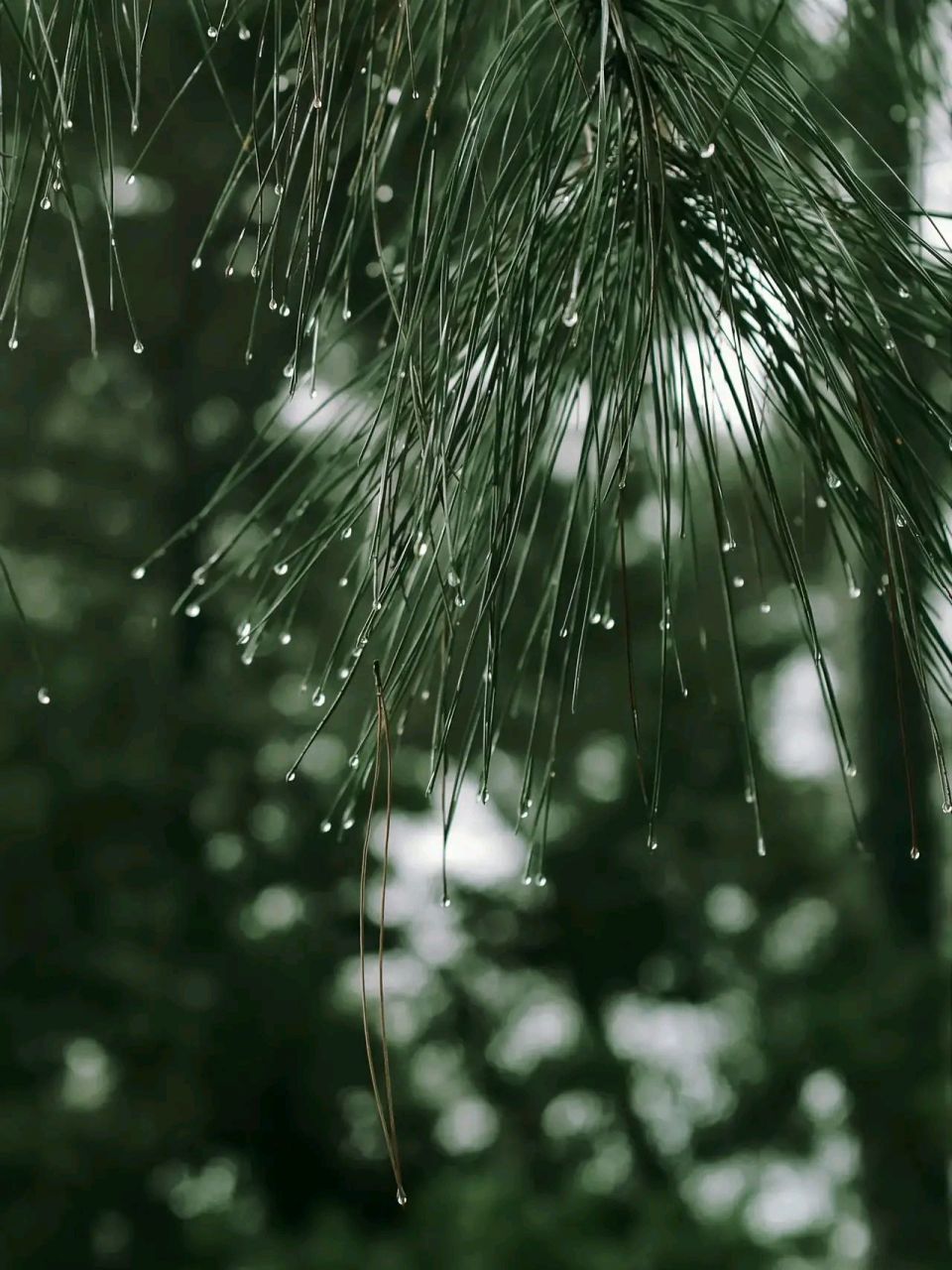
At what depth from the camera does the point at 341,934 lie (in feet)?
7.92

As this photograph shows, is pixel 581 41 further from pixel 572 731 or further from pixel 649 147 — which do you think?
pixel 572 731

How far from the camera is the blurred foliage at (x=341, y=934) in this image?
2287mm

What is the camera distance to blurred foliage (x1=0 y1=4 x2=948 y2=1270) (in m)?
2.29

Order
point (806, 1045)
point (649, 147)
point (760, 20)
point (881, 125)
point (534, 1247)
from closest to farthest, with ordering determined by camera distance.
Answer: point (649, 147)
point (760, 20)
point (881, 125)
point (534, 1247)
point (806, 1045)

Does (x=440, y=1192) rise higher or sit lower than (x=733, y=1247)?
higher

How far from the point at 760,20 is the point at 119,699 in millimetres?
1910

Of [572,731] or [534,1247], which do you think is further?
[572,731]

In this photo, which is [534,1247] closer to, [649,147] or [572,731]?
[572,731]

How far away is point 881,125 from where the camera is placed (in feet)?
2.81

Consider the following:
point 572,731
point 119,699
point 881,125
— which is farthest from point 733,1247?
point 881,125

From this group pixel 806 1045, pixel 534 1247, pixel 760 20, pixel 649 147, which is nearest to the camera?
pixel 649 147

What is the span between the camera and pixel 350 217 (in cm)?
50

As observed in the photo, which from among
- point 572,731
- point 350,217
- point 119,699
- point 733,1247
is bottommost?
point 733,1247

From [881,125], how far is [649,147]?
0.53 meters
